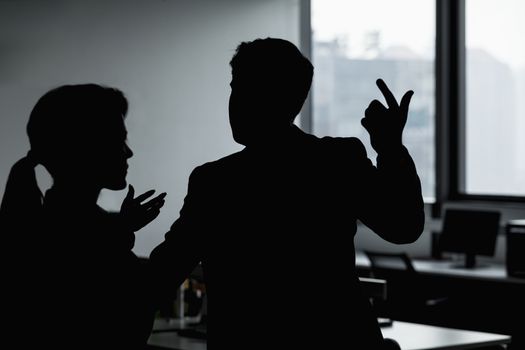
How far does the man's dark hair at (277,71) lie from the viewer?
174 cm

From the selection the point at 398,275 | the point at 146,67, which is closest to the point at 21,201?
the point at 146,67

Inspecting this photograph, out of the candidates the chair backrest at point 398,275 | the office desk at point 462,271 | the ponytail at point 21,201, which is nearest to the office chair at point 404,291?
the chair backrest at point 398,275

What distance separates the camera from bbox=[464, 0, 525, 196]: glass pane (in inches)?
257

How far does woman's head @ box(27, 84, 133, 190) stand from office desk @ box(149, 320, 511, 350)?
156 cm

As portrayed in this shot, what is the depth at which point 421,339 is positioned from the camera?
3.49m

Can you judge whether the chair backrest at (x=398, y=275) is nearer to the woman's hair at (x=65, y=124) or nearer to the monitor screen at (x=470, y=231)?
the monitor screen at (x=470, y=231)

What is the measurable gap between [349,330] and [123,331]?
470 millimetres

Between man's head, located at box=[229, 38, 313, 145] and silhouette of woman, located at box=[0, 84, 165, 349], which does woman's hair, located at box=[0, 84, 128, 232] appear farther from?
man's head, located at box=[229, 38, 313, 145]

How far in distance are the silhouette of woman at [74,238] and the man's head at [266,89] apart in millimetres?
288

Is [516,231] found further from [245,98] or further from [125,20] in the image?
[245,98]

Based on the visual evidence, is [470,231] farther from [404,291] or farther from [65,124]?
[65,124]

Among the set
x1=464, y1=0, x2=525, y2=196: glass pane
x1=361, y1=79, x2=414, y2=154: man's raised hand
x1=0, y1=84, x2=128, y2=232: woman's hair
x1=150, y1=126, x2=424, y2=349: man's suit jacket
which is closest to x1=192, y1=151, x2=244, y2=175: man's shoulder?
x1=150, y1=126, x2=424, y2=349: man's suit jacket

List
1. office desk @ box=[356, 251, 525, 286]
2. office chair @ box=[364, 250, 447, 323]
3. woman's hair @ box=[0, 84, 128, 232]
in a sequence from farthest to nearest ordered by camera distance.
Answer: office chair @ box=[364, 250, 447, 323] → office desk @ box=[356, 251, 525, 286] → woman's hair @ box=[0, 84, 128, 232]

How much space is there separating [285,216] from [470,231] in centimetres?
476
